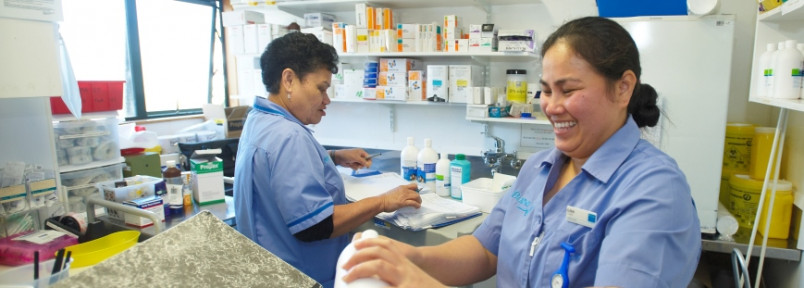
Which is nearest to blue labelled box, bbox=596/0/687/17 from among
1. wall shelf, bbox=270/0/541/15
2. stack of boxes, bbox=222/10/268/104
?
wall shelf, bbox=270/0/541/15

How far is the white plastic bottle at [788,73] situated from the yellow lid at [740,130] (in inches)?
29.7

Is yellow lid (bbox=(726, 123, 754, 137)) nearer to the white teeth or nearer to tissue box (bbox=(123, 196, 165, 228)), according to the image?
the white teeth

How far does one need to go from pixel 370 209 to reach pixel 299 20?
8.42 feet

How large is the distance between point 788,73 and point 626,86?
3.50 feet

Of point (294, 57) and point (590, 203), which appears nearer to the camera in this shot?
point (590, 203)

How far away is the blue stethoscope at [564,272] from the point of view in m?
0.95

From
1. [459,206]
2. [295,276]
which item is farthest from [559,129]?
[459,206]

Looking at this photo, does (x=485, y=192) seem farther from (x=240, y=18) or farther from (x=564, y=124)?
(x=240, y=18)

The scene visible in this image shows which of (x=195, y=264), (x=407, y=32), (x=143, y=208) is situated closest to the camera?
(x=195, y=264)

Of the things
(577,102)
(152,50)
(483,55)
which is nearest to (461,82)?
(483,55)

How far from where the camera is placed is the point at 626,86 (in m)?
1.01

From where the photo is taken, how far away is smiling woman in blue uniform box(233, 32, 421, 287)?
148 cm

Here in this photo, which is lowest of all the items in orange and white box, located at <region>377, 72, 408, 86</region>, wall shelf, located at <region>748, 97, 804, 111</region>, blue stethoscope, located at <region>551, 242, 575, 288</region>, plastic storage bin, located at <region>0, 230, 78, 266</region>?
plastic storage bin, located at <region>0, 230, 78, 266</region>

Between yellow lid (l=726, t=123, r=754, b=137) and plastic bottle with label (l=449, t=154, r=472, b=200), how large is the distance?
1379 mm
